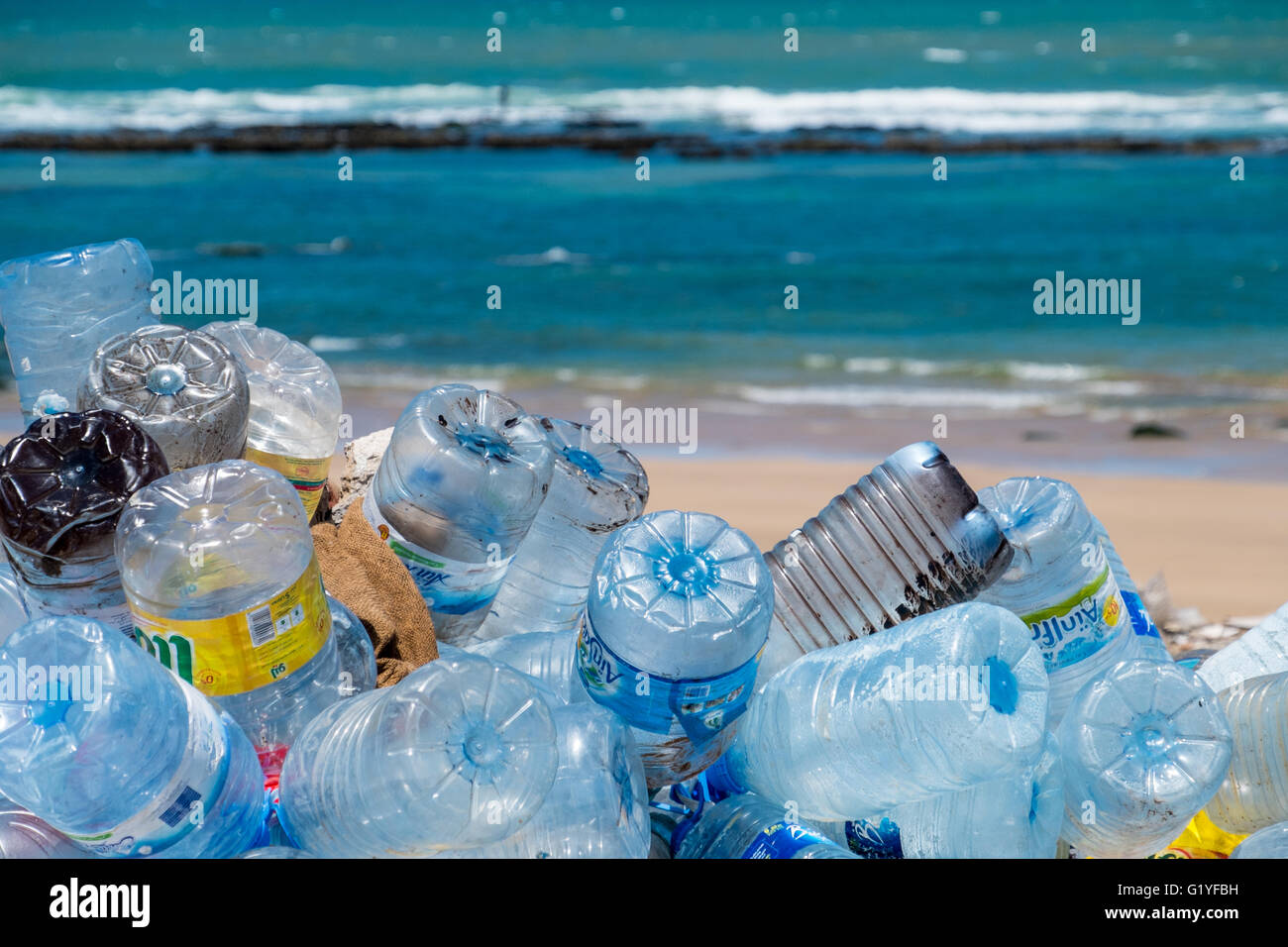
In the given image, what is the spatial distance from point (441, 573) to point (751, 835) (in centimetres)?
98

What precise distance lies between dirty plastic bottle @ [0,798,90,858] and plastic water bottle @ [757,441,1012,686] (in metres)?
1.43

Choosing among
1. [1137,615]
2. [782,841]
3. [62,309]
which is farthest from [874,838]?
[62,309]

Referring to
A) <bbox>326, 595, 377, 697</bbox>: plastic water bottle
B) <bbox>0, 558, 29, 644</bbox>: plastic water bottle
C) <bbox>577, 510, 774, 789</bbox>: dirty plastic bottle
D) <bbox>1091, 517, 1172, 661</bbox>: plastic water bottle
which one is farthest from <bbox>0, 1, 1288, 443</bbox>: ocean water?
<bbox>577, 510, 774, 789</bbox>: dirty plastic bottle

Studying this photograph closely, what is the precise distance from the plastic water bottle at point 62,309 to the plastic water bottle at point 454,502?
2.81 ft

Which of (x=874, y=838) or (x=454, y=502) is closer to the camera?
(x=874, y=838)

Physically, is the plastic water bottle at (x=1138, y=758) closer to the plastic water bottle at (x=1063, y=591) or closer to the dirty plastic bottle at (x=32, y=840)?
the plastic water bottle at (x=1063, y=591)

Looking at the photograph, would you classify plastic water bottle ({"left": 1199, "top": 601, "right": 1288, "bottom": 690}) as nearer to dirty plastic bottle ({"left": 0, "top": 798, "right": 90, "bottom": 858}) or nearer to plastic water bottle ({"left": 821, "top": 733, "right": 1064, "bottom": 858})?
plastic water bottle ({"left": 821, "top": 733, "right": 1064, "bottom": 858})

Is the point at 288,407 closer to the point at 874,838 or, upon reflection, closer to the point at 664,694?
the point at 664,694

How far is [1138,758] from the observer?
2334mm

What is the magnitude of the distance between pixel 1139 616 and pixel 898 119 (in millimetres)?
23560

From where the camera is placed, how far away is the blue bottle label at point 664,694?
224cm

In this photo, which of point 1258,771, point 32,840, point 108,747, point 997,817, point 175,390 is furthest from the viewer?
point 175,390

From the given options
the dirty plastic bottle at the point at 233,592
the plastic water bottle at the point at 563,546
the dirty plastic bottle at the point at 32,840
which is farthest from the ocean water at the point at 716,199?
the dirty plastic bottle at the point at 32,840

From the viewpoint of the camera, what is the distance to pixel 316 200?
1984 cm
